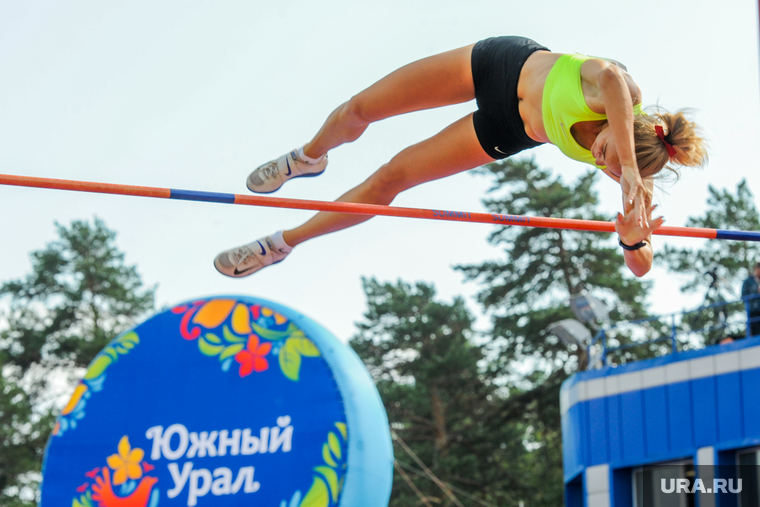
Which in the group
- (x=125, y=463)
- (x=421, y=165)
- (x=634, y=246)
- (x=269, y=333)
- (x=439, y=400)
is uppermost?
(x=439, y=400)

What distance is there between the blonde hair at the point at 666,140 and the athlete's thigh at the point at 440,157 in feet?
2.42

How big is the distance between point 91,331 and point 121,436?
1740cm

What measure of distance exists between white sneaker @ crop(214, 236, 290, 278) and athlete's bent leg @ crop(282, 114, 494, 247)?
0.45m

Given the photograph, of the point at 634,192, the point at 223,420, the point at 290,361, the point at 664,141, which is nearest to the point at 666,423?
the point at 290,361

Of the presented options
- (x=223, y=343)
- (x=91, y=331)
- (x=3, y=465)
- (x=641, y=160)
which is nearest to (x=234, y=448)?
(x=223, y=343)

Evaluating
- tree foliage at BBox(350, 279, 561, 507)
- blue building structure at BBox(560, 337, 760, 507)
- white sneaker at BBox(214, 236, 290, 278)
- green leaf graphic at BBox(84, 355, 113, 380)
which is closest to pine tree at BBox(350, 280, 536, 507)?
tree foliage at BBox(350, 279, 561, 507)

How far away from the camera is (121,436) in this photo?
754 cm

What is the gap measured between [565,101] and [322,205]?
3.96 ft

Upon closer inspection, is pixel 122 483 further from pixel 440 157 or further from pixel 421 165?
pixel 440 157

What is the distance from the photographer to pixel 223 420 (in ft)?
24.0

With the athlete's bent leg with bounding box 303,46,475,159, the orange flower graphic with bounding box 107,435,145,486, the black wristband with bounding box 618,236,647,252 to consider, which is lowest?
the orange flower graphic with bounding box 107,435,145,486

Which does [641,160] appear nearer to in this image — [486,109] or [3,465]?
[486,109]

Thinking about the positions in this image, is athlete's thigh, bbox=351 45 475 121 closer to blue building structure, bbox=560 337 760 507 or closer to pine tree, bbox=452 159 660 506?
blue building structure, bbox=560 337 760 507

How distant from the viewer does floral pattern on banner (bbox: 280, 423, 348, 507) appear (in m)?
6.62
